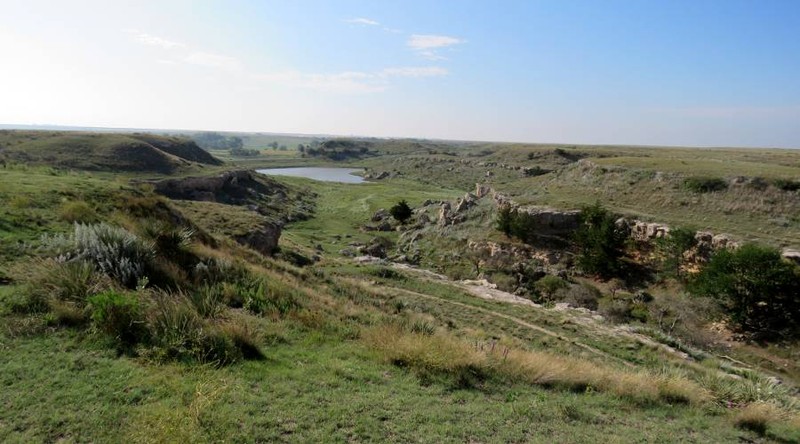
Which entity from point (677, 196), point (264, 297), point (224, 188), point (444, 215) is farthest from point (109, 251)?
point (224, 188)

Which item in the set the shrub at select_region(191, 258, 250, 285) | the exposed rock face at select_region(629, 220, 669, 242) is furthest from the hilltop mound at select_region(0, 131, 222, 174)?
the shrub at select_region(191, 258, 250, 285)

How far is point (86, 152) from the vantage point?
7869 cm

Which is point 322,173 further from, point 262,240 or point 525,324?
point 525,324

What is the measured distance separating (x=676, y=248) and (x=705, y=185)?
12.1m

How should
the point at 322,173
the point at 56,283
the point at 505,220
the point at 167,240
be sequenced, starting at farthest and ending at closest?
1. the point at 322,173
2. the point at 505,220
3. the point at 167,240
4. the point at 56,283

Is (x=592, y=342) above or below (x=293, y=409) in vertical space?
below

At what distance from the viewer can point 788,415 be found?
7.96 m

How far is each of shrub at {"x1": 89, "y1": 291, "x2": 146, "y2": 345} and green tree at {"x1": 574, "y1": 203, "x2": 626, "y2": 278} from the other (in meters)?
30.1

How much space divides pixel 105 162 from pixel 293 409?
8587cm

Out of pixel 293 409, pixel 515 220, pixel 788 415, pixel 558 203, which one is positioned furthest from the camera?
pixel 558 203

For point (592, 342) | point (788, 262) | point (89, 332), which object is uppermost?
point (89, 332)

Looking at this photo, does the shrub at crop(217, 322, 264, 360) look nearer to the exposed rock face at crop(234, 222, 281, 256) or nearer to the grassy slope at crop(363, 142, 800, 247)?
the exposed rock face at crop(234, 222, 281, 256)

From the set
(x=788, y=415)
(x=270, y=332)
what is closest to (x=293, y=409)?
(x=270, y=332)

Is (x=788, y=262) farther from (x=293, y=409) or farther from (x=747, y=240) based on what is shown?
(x=293, y=409)
